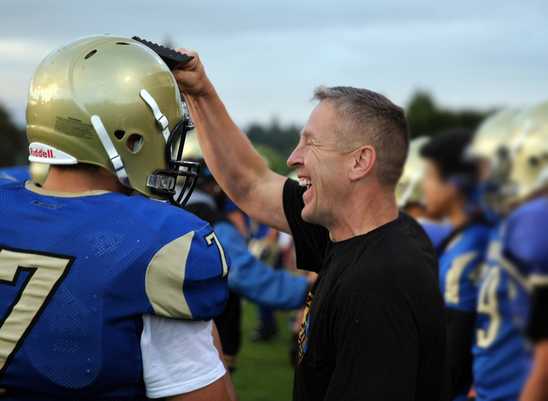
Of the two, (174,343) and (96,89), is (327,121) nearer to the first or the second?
(96,89)

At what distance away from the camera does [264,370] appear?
9234mm

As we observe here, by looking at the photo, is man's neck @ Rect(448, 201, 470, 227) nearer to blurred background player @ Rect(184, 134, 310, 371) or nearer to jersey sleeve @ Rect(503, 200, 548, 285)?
jersey sleeve @ Rect(503, 200, 548, 285)

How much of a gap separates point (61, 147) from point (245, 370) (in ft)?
23.6

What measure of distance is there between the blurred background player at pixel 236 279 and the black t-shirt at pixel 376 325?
2.75 m

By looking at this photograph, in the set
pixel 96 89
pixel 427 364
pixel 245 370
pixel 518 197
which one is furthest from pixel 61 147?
pixel 245 370

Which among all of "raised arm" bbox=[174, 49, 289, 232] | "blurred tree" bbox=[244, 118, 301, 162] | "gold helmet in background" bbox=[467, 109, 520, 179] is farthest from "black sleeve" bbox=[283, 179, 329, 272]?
"blurred tree" bbox=[244, 118, 301, 162]

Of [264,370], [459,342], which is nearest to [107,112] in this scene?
[459,342]

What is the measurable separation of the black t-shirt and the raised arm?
74 centimetres

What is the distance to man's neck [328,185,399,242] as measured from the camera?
2564mm

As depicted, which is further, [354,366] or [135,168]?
[135,168]

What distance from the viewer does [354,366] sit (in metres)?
2.19

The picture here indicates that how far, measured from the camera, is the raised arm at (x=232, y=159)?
3277 millimetres

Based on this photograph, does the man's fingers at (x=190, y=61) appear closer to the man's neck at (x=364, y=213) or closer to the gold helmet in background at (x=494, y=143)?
the man's neck at (x=364, y=213)

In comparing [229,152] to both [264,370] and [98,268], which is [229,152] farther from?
[264,370]
